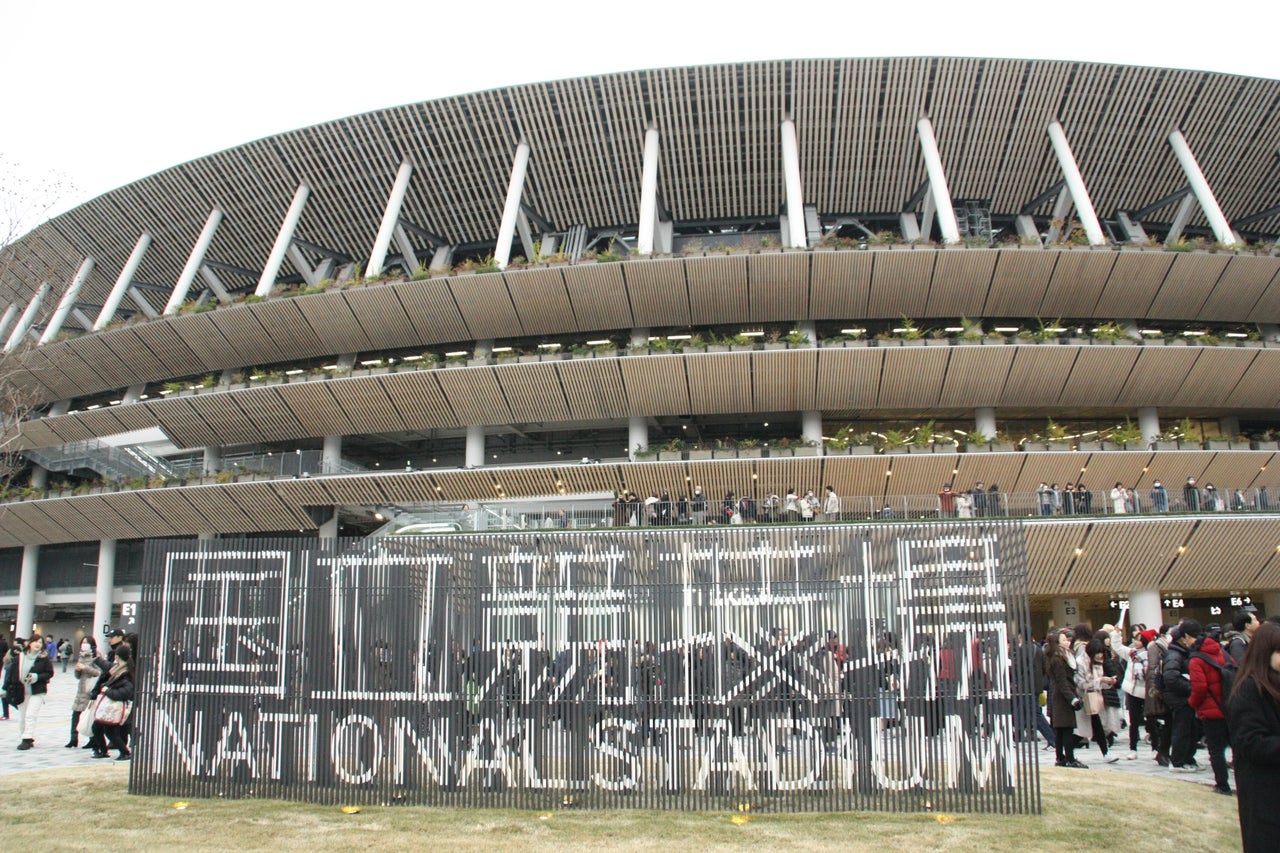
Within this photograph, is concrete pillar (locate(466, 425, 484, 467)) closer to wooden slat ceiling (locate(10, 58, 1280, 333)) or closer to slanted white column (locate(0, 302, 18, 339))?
wooden slat ceiling (locate(10, 58, 1280, 333))

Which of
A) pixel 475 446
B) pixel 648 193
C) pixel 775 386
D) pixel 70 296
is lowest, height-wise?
pixel 475 446

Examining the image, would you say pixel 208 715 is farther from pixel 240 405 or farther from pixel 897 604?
pixel 240 405


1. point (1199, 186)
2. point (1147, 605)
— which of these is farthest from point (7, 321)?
point (1199, 186)

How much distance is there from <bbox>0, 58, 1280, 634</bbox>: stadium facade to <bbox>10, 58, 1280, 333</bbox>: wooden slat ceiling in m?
0.12

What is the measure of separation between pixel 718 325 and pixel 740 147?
302 inches

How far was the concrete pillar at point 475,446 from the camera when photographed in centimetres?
3375

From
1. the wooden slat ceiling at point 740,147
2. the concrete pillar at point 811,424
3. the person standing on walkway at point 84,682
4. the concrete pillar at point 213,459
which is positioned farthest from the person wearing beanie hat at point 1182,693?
the concrete pillar at point 213,459

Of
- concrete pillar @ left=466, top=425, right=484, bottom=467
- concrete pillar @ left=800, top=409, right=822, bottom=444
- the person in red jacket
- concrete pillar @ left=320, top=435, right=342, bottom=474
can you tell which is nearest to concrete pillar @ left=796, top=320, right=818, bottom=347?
concrete pillar @ left=800, top=409, right=822, bottom=444

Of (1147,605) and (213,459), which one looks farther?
(213,459)

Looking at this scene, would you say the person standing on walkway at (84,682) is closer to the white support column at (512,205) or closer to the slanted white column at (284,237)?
the white support column at (512,205)

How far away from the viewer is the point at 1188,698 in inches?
384

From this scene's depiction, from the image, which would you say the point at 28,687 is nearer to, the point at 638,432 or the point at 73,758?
the point at 73,758

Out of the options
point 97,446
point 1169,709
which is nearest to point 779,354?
point 1169,709

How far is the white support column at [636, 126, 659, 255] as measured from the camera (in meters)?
31.9
